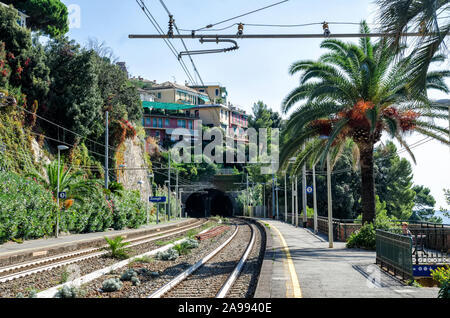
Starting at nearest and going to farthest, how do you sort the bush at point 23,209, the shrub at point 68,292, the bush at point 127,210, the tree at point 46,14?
1. the shrub at point 68,292
2. the bush at point 23,209
3. the bush at point 127,210
4. the tree at point 46,14

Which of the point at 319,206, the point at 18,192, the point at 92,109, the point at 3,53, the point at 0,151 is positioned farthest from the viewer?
the point at 319,206

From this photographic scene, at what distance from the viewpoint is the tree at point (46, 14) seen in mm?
53500

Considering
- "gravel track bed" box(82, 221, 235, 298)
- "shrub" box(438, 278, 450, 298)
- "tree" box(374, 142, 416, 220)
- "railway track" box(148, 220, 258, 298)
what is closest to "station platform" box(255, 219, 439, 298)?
"shrub" box(438, 278, 450, 298)

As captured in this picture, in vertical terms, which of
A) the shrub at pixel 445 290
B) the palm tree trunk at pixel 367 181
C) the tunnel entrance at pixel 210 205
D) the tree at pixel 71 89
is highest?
the tree at pixel 71 89

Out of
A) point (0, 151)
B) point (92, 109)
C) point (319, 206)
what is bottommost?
point (319, 206)

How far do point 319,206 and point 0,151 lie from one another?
145 feet

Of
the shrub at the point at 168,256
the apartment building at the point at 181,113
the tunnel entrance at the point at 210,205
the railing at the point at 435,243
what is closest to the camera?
the railing at the point at 435,243

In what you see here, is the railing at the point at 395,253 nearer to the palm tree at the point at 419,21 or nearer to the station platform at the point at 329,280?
the station platform at the point at 329,280

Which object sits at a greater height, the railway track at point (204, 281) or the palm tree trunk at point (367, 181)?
the palm tree trunk at point (367, 181)

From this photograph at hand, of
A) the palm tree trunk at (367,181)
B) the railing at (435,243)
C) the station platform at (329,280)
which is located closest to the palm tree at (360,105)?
the palm tree trunk at (367,181)

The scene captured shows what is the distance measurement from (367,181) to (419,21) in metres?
11.0

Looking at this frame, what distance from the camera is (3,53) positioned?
31.4 m
